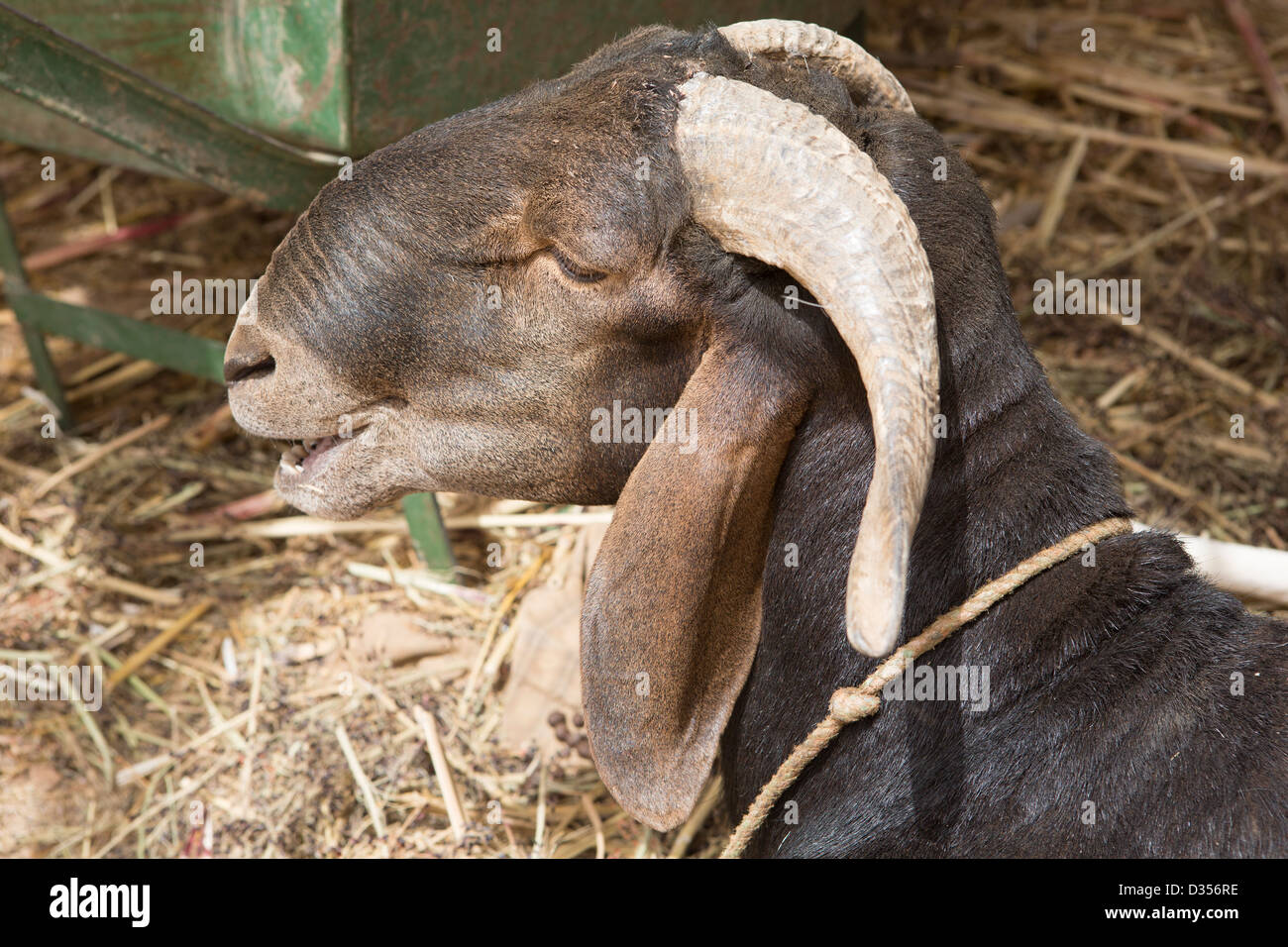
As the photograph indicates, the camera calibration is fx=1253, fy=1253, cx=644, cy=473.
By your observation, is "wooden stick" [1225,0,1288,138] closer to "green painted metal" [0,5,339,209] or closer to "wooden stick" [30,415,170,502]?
"green painted metal" [0,5,339,209]

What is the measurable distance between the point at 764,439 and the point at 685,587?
356 mm

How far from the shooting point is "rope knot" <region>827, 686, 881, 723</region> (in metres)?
2.63

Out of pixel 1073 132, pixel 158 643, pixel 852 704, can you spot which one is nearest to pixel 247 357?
pixel 852 704

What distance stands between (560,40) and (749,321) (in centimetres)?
229

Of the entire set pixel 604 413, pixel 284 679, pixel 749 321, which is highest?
pixel 749 321

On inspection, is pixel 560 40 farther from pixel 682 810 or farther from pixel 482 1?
pixel 682 810

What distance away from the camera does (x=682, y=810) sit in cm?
277

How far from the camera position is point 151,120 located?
3.68 m

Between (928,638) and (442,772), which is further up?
(928,638)

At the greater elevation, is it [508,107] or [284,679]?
[508,107]

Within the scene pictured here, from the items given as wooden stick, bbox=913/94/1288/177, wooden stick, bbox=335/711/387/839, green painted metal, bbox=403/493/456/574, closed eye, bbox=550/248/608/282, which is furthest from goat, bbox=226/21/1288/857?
wooden stick, bbox=913/94/1288/177

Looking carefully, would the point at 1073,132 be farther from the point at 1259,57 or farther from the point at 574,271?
the point at 574,271

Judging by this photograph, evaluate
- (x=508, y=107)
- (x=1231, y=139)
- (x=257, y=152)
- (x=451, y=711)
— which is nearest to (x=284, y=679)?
(x=451, y=711)

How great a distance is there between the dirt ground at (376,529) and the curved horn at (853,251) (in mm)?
2215
